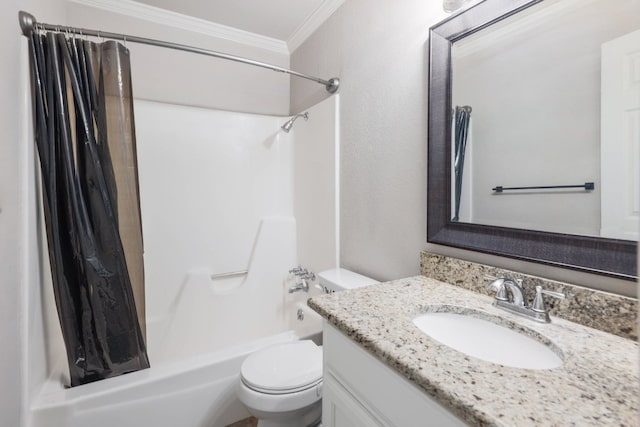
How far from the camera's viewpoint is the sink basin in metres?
0.71

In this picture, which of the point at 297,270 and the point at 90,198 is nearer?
the point at 90,198

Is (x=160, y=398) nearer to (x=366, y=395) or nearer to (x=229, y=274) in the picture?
(x=229, y=274)

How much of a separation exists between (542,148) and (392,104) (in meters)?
0.70

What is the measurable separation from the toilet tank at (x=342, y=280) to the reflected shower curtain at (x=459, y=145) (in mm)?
572

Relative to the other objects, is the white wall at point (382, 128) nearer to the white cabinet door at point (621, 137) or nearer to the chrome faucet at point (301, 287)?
the chrome faucet at point (301, 287)

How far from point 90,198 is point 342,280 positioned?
3.98 feet

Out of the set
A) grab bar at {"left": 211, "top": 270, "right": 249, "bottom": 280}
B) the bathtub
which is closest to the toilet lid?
the bathtub

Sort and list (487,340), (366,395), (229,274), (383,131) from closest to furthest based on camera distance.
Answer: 1. (366,395)
2. (487,340)
3. (383,131)
4. (229,274)

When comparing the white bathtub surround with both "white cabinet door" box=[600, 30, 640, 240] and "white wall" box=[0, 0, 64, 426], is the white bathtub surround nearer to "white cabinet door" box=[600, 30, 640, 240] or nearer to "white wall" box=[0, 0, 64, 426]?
"white wall" box=[0, 0, 64, 426]

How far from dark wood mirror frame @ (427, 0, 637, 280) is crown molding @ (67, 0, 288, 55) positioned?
1.56 meters

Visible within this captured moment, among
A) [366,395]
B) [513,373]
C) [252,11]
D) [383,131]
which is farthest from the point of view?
[252,11]

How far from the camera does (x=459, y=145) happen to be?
43.7 inches

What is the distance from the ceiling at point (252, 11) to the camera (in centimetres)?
184

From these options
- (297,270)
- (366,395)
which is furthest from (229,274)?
(366,395)
